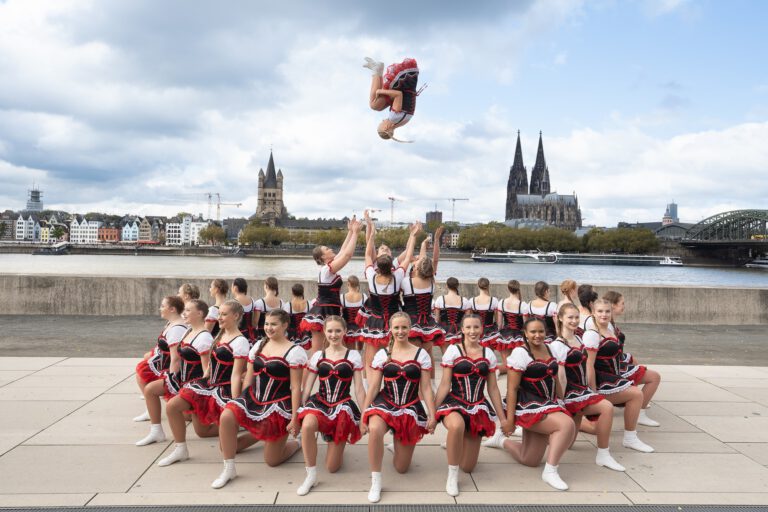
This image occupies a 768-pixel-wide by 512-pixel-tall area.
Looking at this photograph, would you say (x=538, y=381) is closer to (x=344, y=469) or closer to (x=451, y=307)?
(x=344, y=469)

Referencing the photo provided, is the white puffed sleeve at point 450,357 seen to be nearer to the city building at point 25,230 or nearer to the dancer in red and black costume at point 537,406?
the dancer in red and black costume at point 537,406

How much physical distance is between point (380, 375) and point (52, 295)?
1260 cm

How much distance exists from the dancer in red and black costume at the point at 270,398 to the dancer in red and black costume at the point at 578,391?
7.74 feet

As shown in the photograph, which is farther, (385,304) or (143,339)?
(143,339)

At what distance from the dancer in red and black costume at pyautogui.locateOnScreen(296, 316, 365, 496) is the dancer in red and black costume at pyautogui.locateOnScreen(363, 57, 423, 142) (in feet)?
8.67

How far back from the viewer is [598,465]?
5.25 meters

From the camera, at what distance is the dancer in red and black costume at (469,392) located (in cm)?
478

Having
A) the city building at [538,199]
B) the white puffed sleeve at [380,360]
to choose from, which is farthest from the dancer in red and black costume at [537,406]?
the city building at [538,199]

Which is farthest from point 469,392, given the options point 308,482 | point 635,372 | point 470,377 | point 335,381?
point 635,372

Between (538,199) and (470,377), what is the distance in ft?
602

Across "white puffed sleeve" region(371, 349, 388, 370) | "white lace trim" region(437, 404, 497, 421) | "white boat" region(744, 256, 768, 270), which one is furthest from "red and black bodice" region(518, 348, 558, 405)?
"white boat" region(744, 256, 768, 270)

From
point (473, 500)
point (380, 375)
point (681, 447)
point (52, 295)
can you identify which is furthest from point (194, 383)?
point (52, 295)

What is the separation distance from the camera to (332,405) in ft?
15.9

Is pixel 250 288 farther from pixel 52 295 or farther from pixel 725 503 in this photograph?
pixel 725 503
